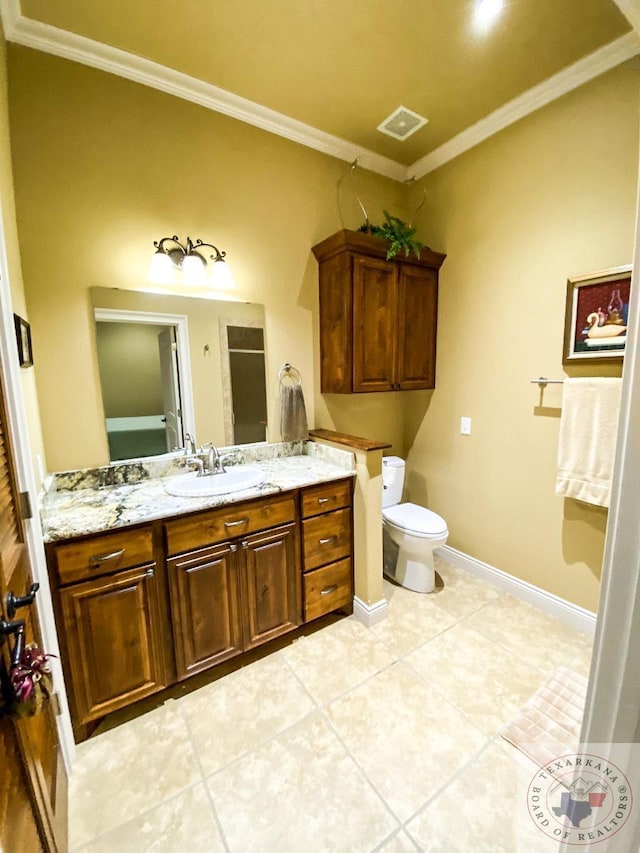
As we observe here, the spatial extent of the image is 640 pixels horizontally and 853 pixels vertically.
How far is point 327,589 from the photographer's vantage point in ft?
6.52

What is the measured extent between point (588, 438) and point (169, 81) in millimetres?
2796

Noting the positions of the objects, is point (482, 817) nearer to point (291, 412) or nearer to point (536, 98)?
point (291, 412)

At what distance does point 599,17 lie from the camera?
1.51 meters

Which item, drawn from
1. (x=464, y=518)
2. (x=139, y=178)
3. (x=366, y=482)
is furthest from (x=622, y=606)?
(x=139, y=178)

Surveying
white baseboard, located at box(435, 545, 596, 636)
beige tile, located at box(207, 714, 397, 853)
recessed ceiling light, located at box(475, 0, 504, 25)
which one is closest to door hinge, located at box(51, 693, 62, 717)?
beige tile, located at box(207, 714, 397, 853)

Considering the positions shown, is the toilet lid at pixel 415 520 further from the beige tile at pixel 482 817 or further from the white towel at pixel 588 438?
→ the beige tile at pixel 482 817

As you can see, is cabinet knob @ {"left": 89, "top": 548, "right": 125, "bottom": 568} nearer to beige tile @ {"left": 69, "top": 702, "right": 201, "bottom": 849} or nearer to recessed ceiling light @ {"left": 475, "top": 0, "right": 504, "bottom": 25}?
beige tile @ {"left": 69, "top": 702, "right": 201, "bottom": 849}

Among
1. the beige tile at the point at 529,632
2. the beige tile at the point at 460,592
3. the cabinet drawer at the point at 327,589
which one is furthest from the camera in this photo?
the beige tile at the point at 460,592

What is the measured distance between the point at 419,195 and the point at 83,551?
301 cm

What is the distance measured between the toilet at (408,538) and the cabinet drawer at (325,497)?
0.42m

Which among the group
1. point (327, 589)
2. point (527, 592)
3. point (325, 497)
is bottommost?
point (527, 592)

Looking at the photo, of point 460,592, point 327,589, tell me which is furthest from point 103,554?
point 460,592

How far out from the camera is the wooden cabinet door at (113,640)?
1.34m

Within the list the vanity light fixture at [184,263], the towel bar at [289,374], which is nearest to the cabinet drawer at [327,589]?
the towel bar at [289,374]
